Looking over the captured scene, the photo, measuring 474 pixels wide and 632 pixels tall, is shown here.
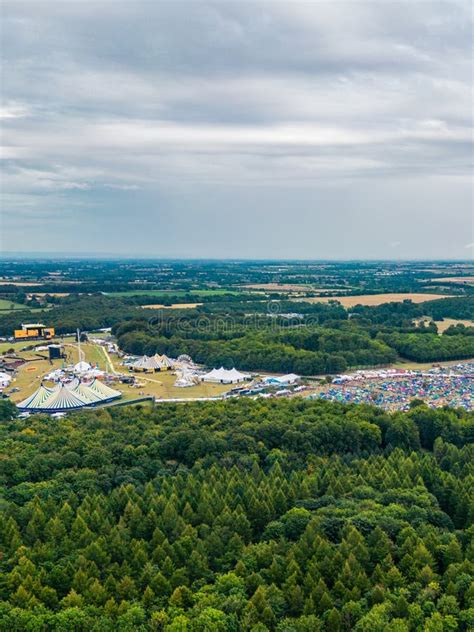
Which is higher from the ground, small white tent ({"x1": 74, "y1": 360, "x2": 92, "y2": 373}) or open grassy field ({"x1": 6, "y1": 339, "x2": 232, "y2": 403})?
small white tent ({"x1": 74, "y1": 360, "x2": 92, "y2": 373})

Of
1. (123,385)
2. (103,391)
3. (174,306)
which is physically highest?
(174,306)

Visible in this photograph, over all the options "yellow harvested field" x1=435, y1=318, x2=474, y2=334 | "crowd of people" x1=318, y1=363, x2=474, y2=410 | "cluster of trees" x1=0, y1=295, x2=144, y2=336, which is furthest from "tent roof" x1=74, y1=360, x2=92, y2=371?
"yellow harvested field" x1=435, y1=318, x2=474, y2=334

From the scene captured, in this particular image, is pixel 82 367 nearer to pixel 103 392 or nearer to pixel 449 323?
pixel 103 392

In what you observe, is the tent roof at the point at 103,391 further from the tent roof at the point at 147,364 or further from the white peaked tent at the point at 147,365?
the tent roof at the point at 147,364

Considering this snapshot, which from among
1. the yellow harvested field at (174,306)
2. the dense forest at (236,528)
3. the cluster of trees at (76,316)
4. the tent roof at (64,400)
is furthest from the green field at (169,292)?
the dense forest at (236,528)

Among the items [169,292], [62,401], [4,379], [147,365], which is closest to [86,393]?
[62,401]

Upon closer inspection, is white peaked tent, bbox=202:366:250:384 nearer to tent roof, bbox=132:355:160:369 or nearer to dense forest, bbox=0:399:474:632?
tent roof, bbox=132:355:160:369

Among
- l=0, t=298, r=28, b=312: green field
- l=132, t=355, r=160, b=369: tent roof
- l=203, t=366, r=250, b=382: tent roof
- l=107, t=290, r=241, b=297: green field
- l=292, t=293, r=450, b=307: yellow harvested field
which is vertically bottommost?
l=203, t=366, r=250, b=382: tent roof

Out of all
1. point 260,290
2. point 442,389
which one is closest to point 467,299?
point 260,290
